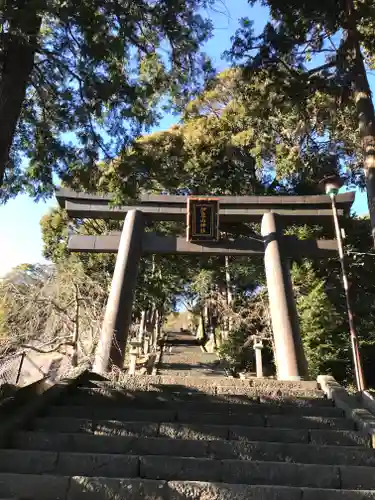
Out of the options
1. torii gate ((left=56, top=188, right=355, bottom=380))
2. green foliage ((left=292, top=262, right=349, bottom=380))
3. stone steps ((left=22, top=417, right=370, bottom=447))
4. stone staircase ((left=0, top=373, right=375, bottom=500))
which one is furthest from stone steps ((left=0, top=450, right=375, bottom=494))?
green foliage ((left=292, top=262, right=349, bottom=380))

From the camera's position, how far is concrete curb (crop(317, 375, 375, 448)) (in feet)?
14.1

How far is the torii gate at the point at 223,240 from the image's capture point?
9.73m

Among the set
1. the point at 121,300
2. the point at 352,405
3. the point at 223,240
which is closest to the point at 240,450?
the point at 352,405

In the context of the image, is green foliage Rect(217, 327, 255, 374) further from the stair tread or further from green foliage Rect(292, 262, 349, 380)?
the stair tread

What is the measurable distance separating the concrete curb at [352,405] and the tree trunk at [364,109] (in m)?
2.32

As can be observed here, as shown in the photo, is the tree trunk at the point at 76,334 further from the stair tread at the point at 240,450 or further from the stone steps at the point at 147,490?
the stone steps at the point at 147,490

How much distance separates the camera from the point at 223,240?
1109 cm

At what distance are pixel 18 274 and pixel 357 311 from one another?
11.8 meters

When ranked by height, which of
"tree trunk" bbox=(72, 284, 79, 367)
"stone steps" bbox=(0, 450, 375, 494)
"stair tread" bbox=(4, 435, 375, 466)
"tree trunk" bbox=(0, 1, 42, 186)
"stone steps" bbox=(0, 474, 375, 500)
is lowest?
"stone steps" bbox=(0, 474, 375, 500)

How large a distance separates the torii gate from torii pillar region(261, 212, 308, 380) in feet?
0.07

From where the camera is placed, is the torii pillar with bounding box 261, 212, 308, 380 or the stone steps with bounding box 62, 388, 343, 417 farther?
the torii pillar with bounding box 261, 212, 308, 380

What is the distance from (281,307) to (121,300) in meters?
3.73

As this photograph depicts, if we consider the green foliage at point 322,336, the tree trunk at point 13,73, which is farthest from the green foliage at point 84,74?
the green foliage at point 322,336

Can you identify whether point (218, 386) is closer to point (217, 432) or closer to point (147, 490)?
point (217, 432)
